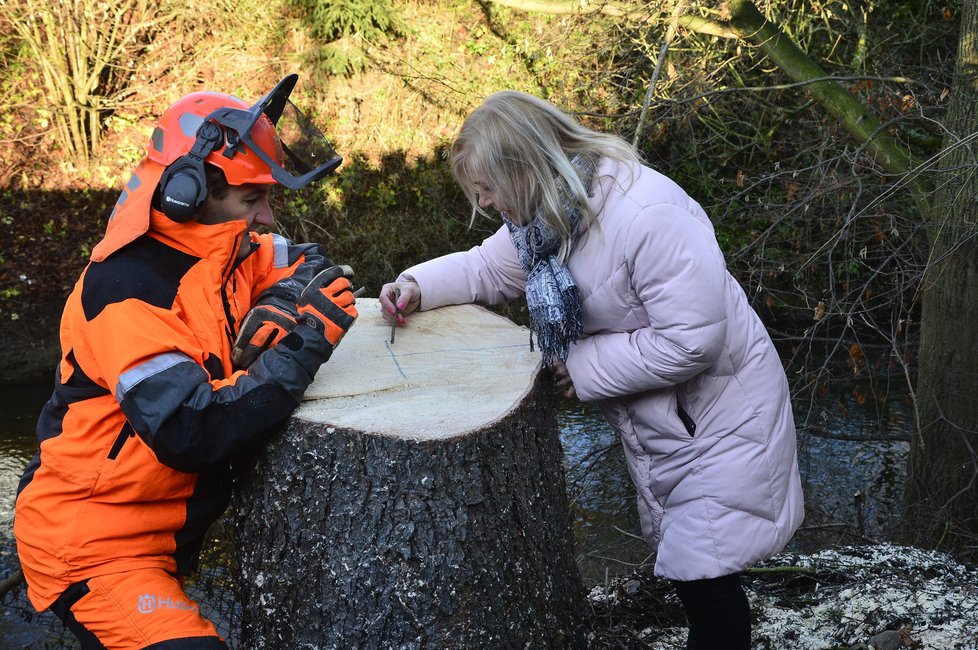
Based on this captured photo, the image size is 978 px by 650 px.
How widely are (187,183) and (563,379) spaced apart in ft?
3.55

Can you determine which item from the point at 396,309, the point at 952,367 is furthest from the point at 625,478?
the point at 396,309

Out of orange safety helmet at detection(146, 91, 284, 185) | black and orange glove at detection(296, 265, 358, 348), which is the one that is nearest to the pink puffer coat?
black and orange glove at detection(296, 265, 358, 348)

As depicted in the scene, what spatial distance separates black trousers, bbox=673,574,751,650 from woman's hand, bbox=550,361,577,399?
0.58 metres

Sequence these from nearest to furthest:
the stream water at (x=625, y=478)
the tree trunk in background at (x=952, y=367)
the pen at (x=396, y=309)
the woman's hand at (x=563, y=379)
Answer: the woman's hand at (x=563, y=379) < the pen at (x=396, y=309) < the tree trunk in background at (x=952, y=367) < the stream water at (x=625, y=478)

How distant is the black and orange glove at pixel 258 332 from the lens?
2.22 metres

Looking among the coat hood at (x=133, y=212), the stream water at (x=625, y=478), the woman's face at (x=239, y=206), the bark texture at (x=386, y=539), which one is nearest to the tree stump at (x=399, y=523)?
the bark texture at (x=386, y=539)

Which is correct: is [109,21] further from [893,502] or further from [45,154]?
[893,502]

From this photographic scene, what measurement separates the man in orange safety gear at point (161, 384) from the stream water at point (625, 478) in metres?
2.14

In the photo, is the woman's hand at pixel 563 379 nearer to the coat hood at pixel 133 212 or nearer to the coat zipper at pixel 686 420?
the coat zipper at pixel 686 420

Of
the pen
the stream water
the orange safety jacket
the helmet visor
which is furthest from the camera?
the stream water

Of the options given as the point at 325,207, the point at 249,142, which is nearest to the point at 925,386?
the point at 249,142

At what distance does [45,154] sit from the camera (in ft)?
25.6

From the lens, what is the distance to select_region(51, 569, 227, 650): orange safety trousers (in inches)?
79.0

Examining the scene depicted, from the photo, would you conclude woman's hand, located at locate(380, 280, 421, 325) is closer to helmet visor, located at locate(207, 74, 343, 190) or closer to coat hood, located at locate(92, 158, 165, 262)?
helmet visor, located at locate(207, 74, 343, 190)
